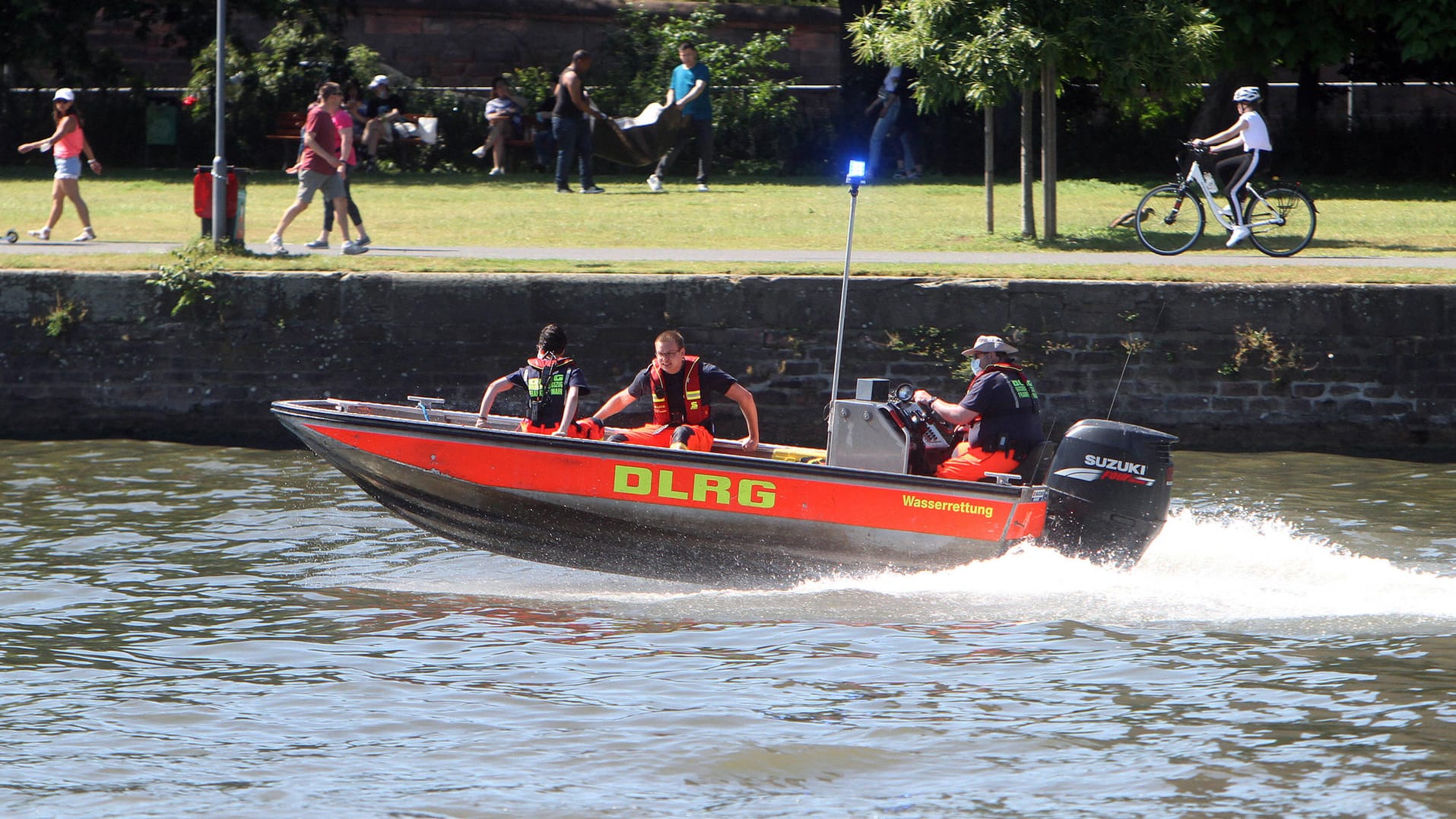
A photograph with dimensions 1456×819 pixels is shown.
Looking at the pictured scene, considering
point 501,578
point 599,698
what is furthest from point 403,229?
point 599,698

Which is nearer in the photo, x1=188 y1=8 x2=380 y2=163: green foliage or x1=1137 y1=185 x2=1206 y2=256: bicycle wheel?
x1=1137 y1=185 x2=1206 y2=256: bicycle wheel

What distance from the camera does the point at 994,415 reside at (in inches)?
348

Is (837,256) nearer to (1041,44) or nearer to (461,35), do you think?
(1041,44)

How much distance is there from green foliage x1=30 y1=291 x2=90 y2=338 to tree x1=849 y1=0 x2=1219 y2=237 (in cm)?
755

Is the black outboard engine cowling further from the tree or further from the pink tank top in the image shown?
the pink tank top

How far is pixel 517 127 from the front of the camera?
23000 millimetres

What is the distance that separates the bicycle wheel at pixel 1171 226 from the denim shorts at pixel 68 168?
392 inches

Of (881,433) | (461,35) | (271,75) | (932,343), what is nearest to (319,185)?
(932,343)

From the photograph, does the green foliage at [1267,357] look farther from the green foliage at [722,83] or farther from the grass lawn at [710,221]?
the green foliage at [722,83]

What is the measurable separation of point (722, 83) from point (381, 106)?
4813 millimetres

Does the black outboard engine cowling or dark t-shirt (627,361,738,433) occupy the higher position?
dark t-shirt (627,361,738,433)

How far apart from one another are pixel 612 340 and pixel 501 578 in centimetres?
424

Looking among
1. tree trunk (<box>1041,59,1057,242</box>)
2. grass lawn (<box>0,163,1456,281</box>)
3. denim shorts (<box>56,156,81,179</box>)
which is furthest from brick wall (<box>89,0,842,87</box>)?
tree trunk (<box>1041,59,1057,242</box>)

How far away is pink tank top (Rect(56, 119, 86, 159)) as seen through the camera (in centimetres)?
1563
